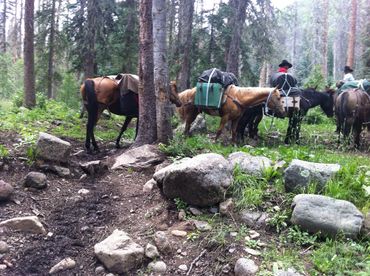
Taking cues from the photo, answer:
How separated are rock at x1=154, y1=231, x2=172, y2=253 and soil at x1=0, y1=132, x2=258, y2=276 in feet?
0.25

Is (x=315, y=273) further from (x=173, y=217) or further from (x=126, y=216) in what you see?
(x=126, y=216)

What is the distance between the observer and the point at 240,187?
5.55 meters

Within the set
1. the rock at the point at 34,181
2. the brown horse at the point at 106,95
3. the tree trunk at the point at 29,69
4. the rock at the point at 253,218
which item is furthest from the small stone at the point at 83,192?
the tree trunk at the point at 29,69

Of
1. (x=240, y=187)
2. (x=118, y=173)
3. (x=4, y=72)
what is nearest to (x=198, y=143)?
(x=118, y=173)

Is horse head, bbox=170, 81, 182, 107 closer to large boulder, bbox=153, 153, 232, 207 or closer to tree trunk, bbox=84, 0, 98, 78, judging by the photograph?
large boulder, bbox=153, 153, 232, 207

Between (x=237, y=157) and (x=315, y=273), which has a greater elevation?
(x=237, y=157)

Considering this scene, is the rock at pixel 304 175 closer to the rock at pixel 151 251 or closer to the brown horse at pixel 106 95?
the rock at pixel 151 251

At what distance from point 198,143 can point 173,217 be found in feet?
10.5

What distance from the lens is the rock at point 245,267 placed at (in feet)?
13.6

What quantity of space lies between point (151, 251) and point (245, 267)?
110 centimetres

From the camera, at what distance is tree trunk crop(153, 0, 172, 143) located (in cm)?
811

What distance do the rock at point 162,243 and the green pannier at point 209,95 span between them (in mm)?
5757

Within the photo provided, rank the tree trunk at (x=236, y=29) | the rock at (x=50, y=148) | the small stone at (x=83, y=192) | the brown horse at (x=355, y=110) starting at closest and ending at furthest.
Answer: the small stone at (x=83, y=192)
the rock at (x=50, y=148)
the brown horse at (x=355, y=110)
the tree trunk at (x=236, y=29)

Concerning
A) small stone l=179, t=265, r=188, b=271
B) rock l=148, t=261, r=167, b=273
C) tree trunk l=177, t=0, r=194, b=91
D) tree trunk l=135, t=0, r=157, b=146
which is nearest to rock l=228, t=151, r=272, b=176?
small stone l=179, t=265, r=188, b=271
